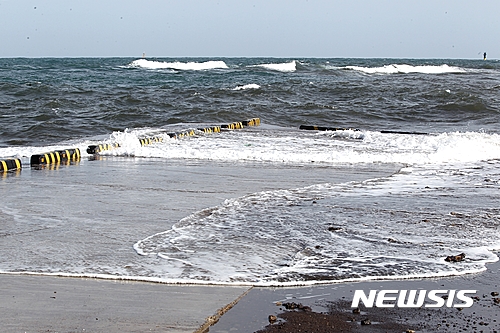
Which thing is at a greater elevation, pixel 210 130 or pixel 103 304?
pixel 103 304

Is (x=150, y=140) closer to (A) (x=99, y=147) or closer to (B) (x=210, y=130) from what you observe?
(A) (x=99, y=147)

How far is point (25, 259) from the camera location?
13.4 feet

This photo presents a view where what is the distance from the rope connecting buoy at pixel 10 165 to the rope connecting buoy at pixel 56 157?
0.95 ft

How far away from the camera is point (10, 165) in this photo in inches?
327

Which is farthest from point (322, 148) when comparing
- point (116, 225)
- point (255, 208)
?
point (116, 225)

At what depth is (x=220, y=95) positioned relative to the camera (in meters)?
25.5

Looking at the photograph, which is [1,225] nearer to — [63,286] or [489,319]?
[63,286]

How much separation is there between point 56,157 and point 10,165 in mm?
921

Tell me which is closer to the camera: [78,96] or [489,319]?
[489,319]

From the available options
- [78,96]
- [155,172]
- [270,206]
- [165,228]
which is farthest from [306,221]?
[78,96]

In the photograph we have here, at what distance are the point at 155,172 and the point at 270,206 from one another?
2645 mm

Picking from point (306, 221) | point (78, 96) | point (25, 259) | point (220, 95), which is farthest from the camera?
point (220, 95)

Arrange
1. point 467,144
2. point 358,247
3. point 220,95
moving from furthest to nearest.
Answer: point 220,95 < point 467,144 < point 358,247

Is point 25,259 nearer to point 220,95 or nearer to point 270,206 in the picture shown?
point 270,206
